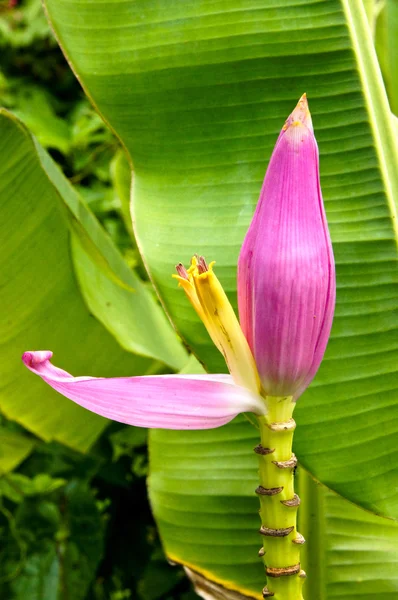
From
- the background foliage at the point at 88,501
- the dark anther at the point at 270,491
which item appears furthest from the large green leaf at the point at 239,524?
the dark anther at the point at 270,491

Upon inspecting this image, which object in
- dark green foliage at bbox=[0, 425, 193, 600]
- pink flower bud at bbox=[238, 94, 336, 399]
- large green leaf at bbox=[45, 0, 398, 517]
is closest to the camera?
pink flower bud at bbox=[238, 94, 336, 399]

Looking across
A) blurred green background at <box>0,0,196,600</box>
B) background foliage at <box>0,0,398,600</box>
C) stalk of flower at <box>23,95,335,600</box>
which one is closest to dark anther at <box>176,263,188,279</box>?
stalk of flower at <box>23,95,335,600</box>

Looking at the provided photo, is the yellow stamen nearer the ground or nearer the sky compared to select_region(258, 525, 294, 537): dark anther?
nearer the sky

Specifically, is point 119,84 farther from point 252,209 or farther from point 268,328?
point 268,328

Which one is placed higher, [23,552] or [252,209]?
[252,209]

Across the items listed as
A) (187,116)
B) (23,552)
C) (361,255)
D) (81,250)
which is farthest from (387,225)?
(23,552)

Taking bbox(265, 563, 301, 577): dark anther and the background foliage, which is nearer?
bbox(265, 563, 301, 577): dark anther

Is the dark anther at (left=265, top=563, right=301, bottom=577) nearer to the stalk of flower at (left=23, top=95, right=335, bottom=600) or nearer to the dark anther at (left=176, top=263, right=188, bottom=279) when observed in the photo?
the stalk of flower at (left=23, top=95, right=335, bottom=600)

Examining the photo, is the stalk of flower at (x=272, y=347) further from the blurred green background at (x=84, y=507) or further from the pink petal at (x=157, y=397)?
the blurred green background at (x=84, y=507)
